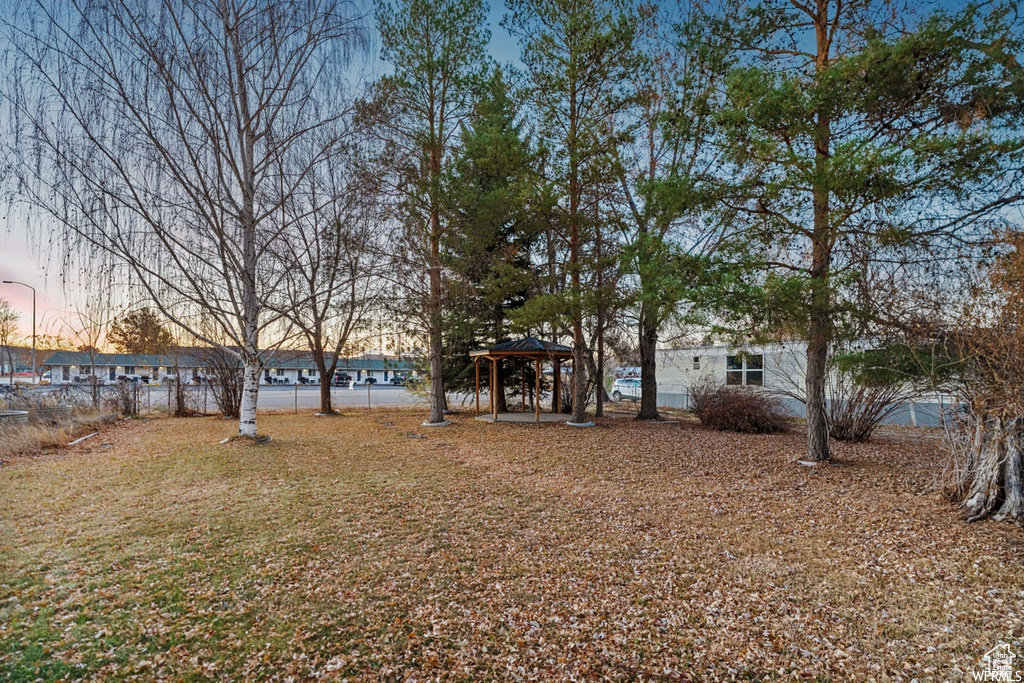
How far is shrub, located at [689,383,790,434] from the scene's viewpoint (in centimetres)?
1178

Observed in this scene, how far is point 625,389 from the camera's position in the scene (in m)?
27.4

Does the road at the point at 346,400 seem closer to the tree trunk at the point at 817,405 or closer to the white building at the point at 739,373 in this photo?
the white building at the point at 739,373

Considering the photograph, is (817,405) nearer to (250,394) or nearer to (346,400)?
(250,394)

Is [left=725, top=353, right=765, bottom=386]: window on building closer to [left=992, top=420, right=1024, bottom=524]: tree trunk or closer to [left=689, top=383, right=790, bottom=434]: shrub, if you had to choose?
[left=689, top=383, right=790, bottom=434]: shrub

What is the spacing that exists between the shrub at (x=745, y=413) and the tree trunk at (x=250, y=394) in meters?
10.2

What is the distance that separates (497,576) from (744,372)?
57.9ft

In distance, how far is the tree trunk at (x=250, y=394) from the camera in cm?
945

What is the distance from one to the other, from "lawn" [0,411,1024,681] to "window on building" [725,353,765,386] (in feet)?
38.9

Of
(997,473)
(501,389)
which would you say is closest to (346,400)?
(501,389)

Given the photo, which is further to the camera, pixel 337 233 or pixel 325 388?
pixel 325 388

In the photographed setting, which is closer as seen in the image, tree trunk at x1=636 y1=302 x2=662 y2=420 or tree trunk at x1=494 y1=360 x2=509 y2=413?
tree trunk at x1=636 y1=302 x2=662 y2=420

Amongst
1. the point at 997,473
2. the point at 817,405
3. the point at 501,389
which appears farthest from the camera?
the point at 501,389

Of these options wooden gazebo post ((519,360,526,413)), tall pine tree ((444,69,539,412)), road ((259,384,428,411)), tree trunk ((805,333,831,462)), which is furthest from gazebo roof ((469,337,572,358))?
tree trunk ((805,333,831,462))

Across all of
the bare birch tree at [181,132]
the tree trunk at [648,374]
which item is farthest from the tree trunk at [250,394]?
the tree trunk at [648,374]
